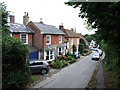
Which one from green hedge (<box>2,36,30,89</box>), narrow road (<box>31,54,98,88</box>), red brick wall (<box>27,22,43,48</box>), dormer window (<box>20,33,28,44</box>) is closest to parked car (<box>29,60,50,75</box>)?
narrow road (<box>31,54,98,88</box>)

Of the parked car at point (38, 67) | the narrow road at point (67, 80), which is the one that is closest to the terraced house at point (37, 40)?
the parked car at point (38, 67)

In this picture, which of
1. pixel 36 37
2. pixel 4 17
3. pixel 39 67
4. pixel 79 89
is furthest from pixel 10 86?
pixel 36 37

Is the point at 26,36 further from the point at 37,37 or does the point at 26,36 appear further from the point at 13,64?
the point at 13,64

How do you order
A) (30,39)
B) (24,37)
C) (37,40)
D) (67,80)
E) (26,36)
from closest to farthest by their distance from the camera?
(67,80) → (24,37) → (26,36) → (30,39) → (37,40)

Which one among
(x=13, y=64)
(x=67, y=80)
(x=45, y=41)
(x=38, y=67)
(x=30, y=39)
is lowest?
(x=67, y=80)

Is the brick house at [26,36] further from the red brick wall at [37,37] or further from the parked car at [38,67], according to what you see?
the parked car at [38,67]

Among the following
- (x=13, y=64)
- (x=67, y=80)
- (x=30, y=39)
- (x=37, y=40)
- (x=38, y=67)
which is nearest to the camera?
(x=13, y=64)

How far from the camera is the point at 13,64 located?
1154 centimetres

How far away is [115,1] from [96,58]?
92.0ft

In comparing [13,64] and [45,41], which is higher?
[45,41]

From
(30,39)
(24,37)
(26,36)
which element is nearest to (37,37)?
(30,39)

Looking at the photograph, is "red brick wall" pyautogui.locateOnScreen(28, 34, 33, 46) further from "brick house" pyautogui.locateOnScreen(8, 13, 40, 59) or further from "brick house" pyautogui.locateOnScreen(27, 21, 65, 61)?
"brick house" pyautogui.locateOnScreen(27, 21, 65, 61)

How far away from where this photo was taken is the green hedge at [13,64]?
10.5 m

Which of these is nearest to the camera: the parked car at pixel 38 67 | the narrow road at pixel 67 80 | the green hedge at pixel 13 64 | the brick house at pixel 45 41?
the green hedge at pixel 13 64
